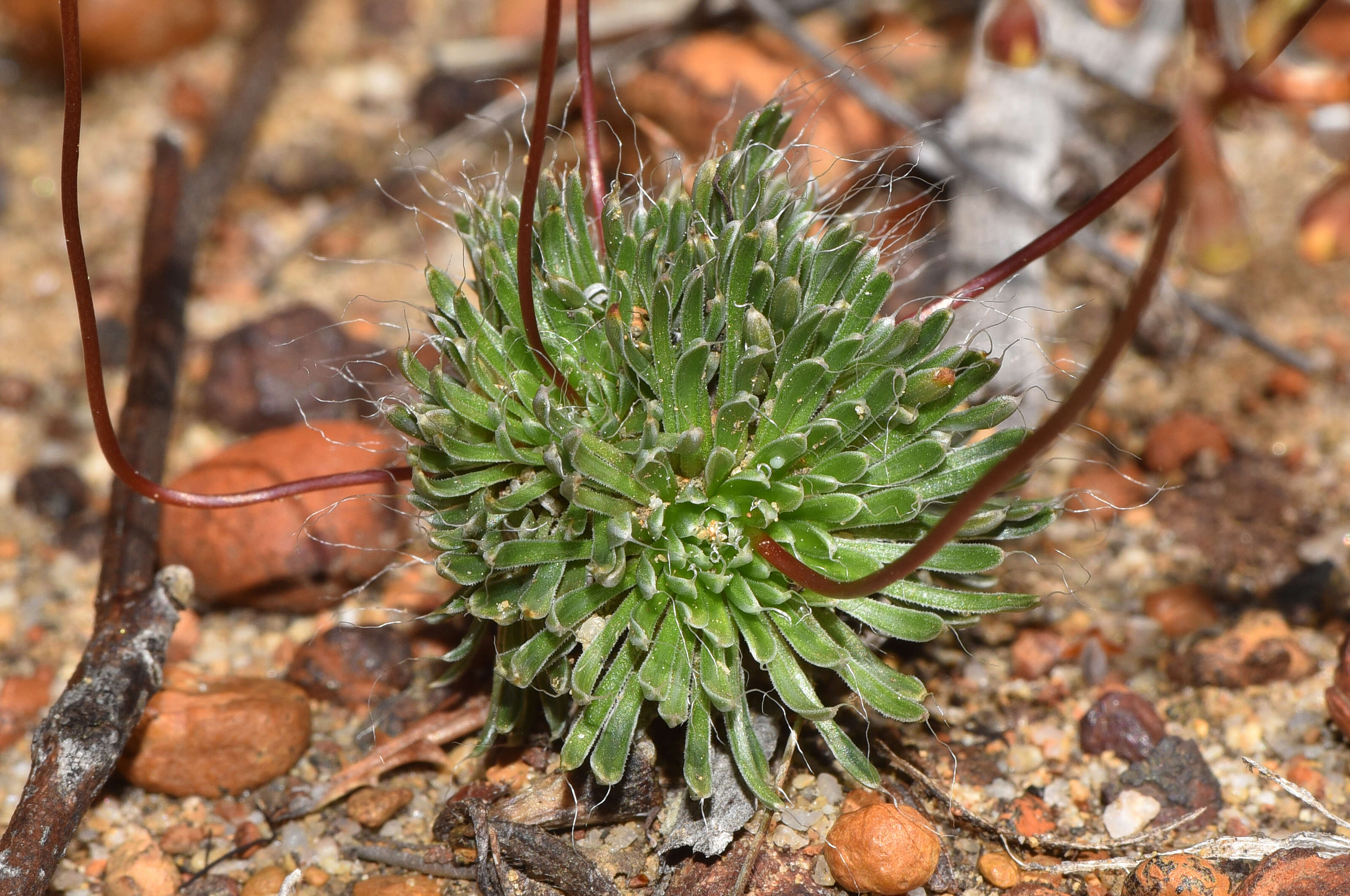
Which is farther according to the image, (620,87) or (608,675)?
(620,87)

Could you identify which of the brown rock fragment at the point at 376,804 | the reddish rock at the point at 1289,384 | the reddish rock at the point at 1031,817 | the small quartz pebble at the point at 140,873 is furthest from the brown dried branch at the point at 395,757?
the reddish rock at the point at 1289,384

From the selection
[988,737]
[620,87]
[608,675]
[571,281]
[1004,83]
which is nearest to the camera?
[608,675]

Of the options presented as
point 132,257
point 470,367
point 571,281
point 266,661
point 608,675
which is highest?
point 571,281

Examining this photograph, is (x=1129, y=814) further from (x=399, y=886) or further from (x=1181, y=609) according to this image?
(x=399, y=886)

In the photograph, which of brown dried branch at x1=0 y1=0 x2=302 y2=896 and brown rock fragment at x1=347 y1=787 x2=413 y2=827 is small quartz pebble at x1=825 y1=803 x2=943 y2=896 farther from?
brown dried branch at x1=0 y1=0 x2=302 y2=896

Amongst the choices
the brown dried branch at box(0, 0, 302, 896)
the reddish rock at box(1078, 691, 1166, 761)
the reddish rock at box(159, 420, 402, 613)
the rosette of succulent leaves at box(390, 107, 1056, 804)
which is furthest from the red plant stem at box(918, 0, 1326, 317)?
the brown dried branch at box(0, 0, 302, 896)

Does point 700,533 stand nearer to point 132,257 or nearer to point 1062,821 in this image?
point 1062,821

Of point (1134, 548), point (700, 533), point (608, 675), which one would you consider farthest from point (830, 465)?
point (1134, 548)

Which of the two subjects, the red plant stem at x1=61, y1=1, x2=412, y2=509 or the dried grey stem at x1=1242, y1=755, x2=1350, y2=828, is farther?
the dried grey stem at x1=1242, y1=755, x2=1350, y2=828

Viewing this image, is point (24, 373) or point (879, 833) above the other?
point (879, 833)
